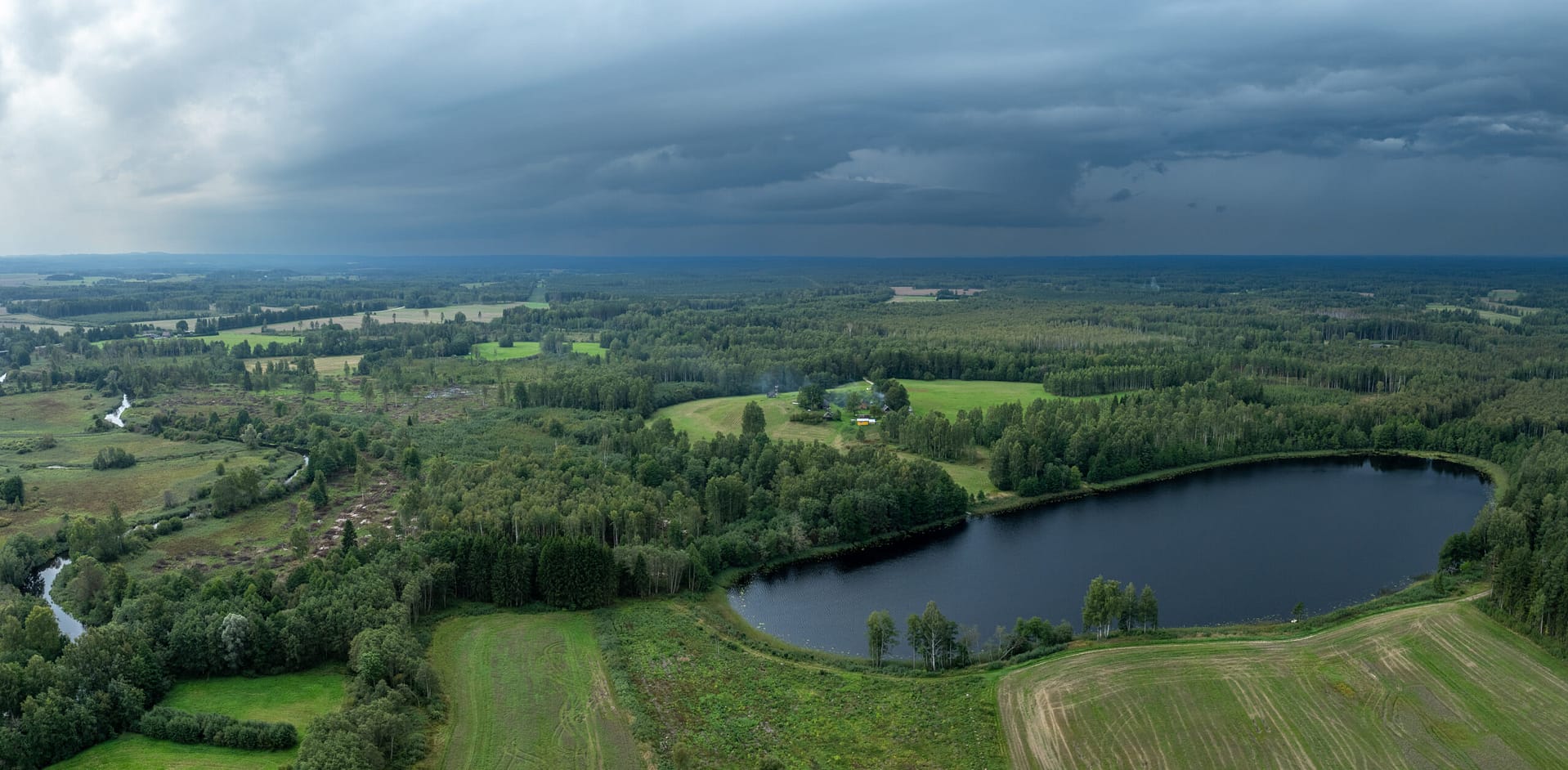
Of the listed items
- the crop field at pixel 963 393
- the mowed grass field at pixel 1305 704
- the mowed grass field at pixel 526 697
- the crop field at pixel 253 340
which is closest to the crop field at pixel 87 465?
the mowed grass field at pixel 526 697

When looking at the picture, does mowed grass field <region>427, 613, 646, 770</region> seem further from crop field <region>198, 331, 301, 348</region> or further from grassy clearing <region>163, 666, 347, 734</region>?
crop field <region>198, 331, 301, 348</region>

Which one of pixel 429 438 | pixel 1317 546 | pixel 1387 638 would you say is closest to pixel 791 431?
pixel 429 438

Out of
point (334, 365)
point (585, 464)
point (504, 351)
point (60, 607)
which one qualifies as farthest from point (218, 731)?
point (504, 351)

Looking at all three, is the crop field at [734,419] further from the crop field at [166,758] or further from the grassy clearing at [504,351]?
the crop field at [166,758]

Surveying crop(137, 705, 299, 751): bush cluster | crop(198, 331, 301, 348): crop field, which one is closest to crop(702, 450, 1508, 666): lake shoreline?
crop(137, 705, 299, 751): bush cluster

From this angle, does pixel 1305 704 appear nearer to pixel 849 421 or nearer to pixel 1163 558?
pixel 1163 558

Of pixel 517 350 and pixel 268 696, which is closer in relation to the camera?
pixel 268 696
